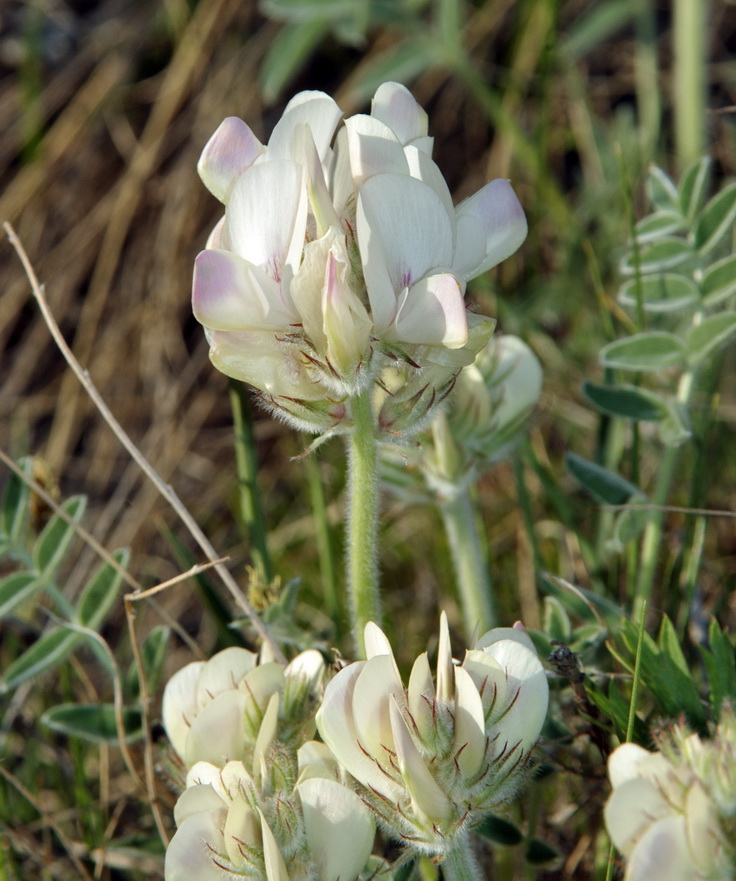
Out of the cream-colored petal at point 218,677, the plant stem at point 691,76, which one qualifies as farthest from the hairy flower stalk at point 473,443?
the plant stem at point 691,76

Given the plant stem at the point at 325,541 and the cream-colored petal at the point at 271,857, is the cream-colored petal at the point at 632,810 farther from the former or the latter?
the plant stem at the point at 325,541

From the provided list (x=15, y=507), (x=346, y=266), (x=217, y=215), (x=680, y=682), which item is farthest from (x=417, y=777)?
(x=217, y=215)

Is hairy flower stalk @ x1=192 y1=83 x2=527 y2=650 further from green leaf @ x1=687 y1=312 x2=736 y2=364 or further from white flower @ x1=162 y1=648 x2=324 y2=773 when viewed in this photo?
green leaf @ x1=687 y1=312 x2=736 y2=364

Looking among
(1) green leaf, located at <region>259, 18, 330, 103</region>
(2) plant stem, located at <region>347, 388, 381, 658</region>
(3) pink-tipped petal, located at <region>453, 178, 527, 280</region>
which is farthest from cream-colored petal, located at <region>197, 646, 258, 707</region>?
(1) green leaf, located at <region>259, 18, 330, 103</region>

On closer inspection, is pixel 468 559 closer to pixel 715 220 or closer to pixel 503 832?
pixel 503 832

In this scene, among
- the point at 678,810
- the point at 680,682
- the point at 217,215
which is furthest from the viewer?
the point at 217,215

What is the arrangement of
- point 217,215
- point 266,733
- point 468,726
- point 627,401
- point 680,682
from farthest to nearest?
point 217,215
point 627,401
point 680,682
point 266,733
point 468,726

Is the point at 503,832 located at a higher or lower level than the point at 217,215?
lower

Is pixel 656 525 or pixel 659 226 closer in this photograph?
pixel 656 525
